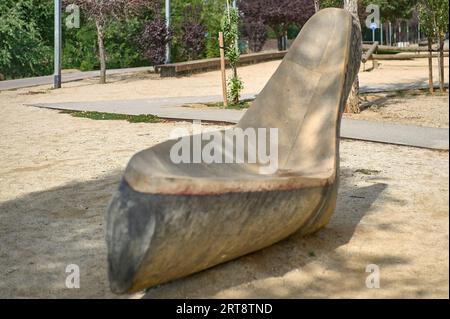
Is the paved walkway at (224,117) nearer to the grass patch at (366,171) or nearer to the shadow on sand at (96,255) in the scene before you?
the grass patch at (366,171)

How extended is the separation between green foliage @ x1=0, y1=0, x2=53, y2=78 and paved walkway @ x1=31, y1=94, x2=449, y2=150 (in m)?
14.2

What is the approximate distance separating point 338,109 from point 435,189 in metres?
2.26

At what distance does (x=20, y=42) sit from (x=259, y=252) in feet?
95.5

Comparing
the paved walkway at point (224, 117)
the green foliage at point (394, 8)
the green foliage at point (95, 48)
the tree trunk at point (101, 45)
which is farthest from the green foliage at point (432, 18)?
the green foliage at point (394, 8)

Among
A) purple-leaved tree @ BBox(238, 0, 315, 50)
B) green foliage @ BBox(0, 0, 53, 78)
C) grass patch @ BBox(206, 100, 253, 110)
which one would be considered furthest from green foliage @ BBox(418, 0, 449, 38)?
purple-leaved tree @ BBox(238, 0, 315, 50)

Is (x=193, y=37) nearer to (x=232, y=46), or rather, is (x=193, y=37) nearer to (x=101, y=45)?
(x=101, y=45)

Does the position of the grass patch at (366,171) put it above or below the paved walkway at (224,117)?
below

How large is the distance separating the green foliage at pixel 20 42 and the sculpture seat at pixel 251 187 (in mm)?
26701

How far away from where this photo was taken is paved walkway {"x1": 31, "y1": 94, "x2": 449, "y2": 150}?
10832mm

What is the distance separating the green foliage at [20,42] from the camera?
1228 inches

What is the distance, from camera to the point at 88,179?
29.0 feet

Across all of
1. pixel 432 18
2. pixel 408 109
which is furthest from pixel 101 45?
pixel 408 109

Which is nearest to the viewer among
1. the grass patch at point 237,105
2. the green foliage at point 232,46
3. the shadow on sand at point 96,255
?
the shadow on sand at point 96,255

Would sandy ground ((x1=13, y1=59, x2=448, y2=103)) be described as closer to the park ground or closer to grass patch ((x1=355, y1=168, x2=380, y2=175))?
the park ground
